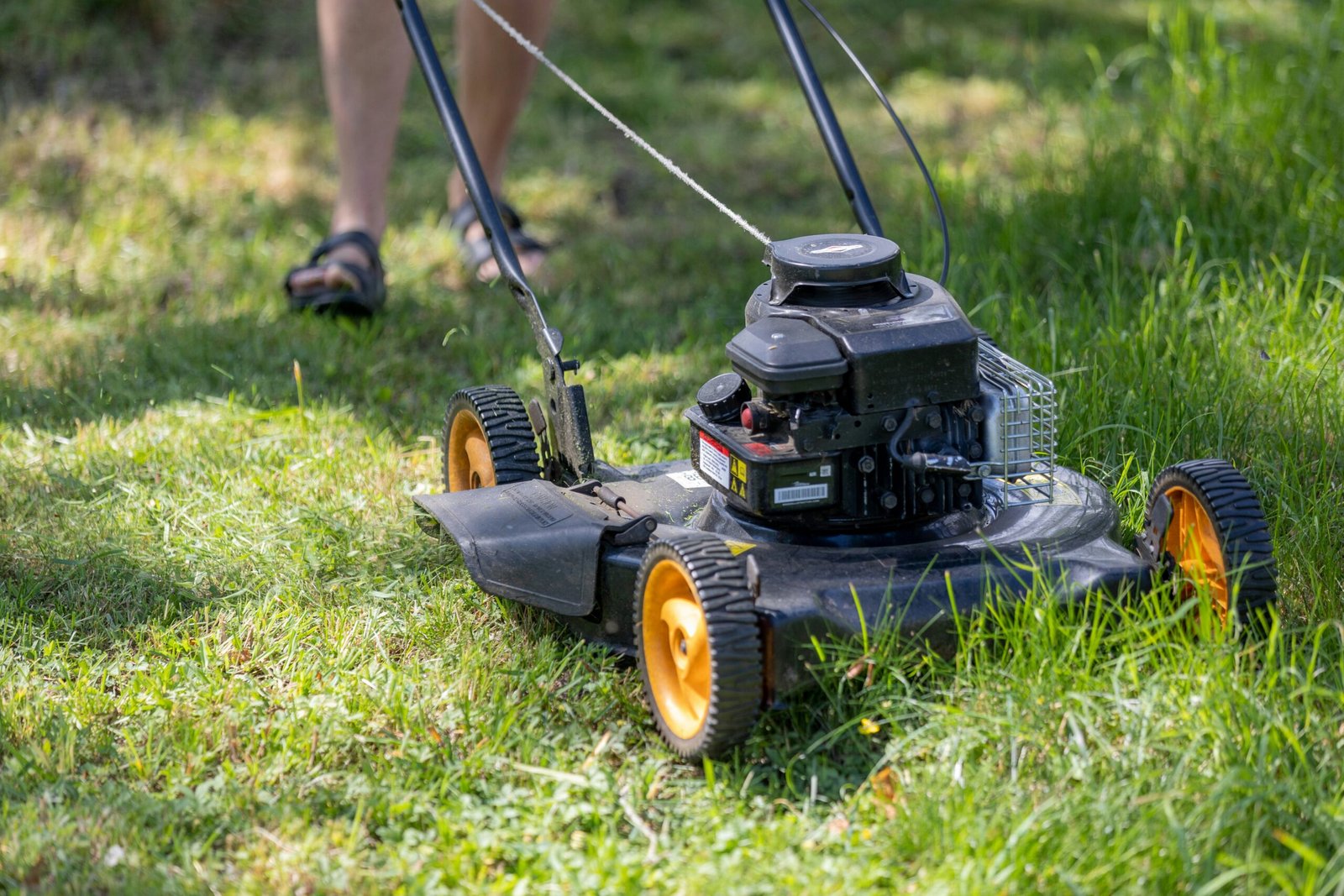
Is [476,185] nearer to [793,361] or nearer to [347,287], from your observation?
[793,361]

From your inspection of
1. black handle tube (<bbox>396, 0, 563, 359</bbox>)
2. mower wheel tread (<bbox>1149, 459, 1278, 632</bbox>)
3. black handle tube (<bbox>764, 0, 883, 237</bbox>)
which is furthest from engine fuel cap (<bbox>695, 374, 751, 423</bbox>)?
mower wheel tread (<bbox>1149, 459, 1278, 632</bbox>)

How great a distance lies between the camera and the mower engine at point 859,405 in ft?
6.25

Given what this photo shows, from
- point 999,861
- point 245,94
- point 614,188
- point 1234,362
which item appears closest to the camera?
point 999,861

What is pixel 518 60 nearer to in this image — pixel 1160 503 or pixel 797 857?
pixel 1160 503

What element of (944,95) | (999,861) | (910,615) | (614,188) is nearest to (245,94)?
(614,188)

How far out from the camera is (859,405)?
1.91 metres

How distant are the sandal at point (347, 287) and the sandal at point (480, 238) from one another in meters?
0.34

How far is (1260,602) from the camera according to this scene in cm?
187

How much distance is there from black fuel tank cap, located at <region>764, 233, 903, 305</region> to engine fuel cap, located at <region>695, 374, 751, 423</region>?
0.14 m

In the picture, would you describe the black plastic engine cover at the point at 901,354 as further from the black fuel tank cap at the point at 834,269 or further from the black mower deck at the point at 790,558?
the black mower deck at the point at 790,558

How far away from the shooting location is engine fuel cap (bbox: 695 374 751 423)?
6.88 ft

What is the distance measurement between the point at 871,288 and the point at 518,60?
193cm

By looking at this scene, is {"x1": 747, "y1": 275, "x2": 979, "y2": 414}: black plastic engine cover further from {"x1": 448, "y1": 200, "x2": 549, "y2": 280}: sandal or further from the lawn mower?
{"x1": 448, "y1": 200, "x2": 549, "y2": 280}: sandal

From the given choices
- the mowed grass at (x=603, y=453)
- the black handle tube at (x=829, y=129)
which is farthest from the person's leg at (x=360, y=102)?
the black handle tube at (x=829, y=129)
